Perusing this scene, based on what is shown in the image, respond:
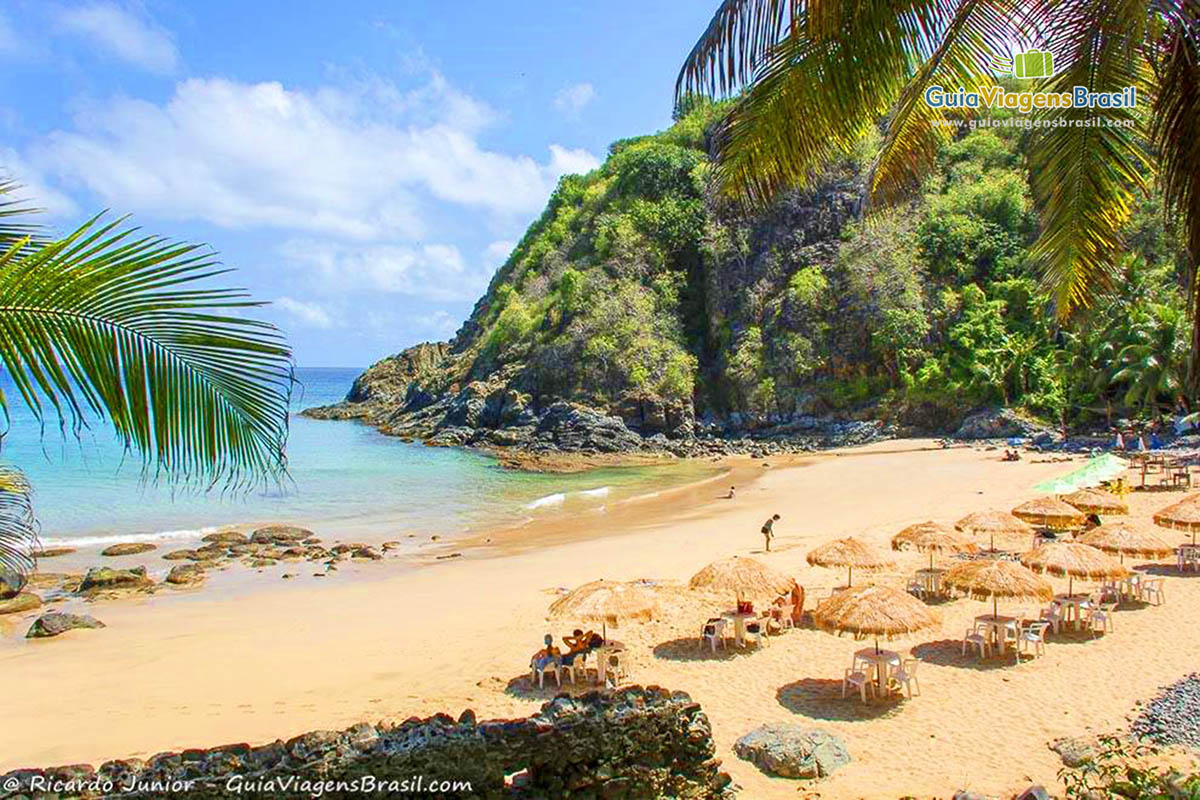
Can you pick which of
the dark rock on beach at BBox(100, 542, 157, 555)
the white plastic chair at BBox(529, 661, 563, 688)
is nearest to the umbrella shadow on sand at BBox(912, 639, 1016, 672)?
the white plastic chair at BBox(529, 661, 563, 688)

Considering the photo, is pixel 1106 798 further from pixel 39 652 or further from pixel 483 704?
pixel 39 652

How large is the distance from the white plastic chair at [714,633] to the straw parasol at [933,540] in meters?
4.13

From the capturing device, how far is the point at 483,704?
10969 mm

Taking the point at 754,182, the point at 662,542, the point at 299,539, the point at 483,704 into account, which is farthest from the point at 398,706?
the point at 299,539

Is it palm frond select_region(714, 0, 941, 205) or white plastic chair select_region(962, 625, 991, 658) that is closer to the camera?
palm frond select_region(714, 0, 941, 205)

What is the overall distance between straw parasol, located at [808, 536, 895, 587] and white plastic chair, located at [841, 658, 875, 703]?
2.88m

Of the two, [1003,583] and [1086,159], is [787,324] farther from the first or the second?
[1086,159]

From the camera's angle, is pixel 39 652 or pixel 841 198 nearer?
pixel 39 652

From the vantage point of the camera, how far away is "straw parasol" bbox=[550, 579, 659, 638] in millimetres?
11305

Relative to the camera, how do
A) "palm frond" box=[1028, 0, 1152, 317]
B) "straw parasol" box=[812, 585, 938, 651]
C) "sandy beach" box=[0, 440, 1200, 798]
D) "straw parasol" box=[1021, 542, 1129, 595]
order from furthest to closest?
"straw parasol" box=[1021, 542, 1129, 595]
"straw parasol" box=[812, 585, 938, 651]
"sandy beach" box=[0, 440, 1200, 798]
"palm frond" box=[1028, 0, 1152, 317]

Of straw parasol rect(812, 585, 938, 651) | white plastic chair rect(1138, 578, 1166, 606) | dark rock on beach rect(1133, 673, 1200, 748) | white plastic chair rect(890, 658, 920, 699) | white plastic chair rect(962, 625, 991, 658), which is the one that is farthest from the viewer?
white plastic chair rect(1138, 578, 1166, 606)

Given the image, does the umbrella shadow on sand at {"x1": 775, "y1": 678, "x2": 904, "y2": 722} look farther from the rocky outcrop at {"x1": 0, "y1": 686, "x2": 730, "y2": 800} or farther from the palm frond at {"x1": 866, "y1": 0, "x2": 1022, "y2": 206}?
the palm frond at {"x1": 866, "y1": 0, "x2": 1022, "y2": 206}

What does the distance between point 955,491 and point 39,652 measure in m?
24.9

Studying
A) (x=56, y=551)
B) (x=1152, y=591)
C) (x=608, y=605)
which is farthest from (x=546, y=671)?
(x=56, y=551)
